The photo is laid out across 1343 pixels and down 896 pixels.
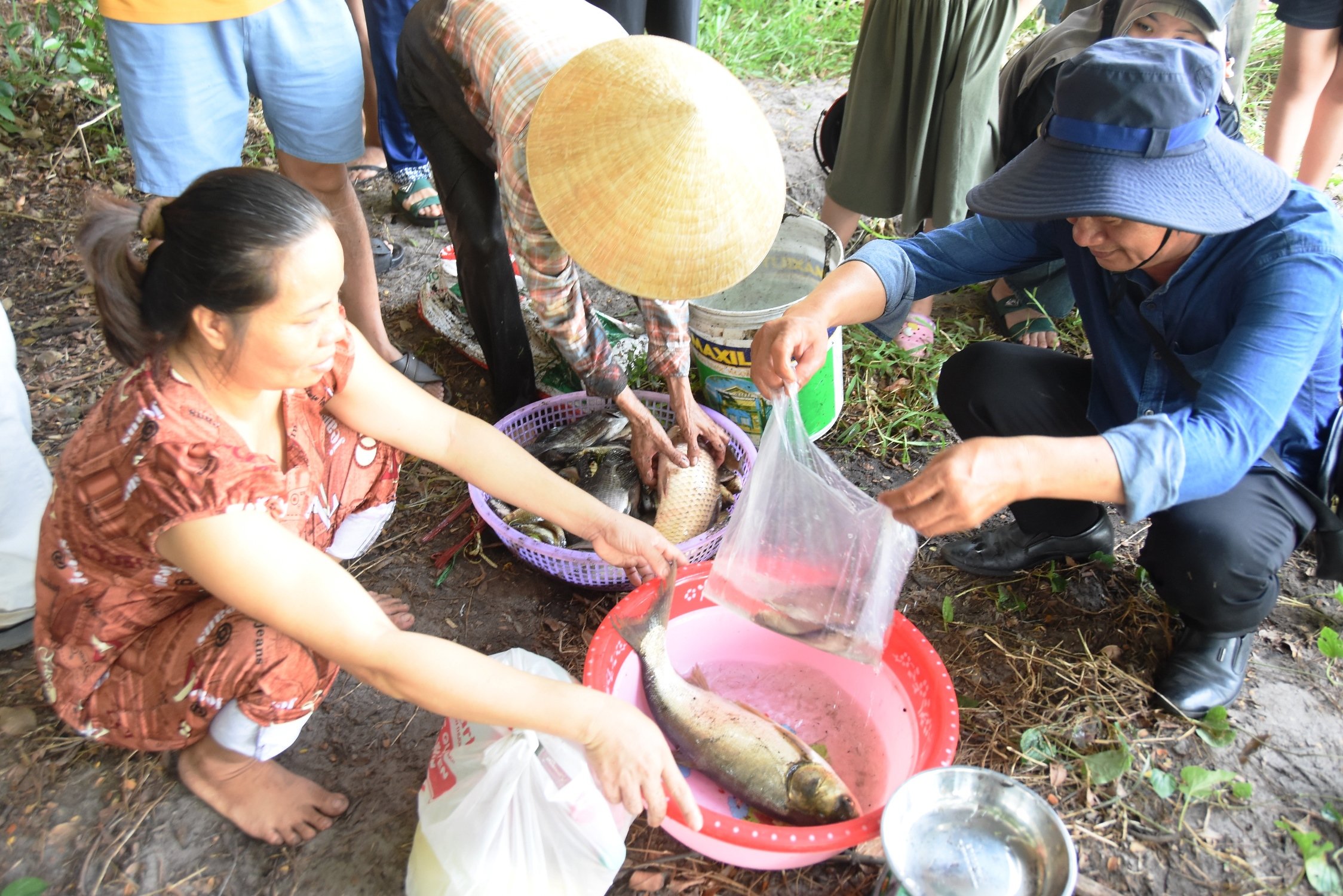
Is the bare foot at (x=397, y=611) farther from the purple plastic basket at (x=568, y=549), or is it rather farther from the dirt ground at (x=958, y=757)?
the purple plastic basket at (x=568, y=549)

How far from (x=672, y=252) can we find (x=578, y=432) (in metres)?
1.29

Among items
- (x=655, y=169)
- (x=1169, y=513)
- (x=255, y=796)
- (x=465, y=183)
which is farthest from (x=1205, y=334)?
(x=255, y=796)

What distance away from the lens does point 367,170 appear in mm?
4547

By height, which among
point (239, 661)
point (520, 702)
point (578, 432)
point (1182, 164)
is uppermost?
point (1182, 164)

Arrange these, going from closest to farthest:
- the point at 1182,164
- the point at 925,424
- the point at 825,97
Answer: the point at 1182,164 < the point at 925,424 < the point at 825,97

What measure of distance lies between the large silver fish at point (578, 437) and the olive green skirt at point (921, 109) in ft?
4.76

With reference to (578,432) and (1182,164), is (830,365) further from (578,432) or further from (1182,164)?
(1182,164)

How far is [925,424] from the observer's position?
3.39 metres

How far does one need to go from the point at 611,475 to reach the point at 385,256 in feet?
6.52

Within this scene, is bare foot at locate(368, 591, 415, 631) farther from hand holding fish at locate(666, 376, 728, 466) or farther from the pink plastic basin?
hand holding fish at locate(666, 376, 728, 466)

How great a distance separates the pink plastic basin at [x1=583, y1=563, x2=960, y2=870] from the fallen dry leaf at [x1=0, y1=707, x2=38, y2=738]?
1535 millimetres

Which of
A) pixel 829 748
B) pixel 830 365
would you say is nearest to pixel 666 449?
pixel 830 365

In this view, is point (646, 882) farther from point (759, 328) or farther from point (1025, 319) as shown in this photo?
point (1025, 319)

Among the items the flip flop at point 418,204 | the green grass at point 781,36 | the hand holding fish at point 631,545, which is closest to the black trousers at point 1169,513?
the hand holding fish at point 631,545
